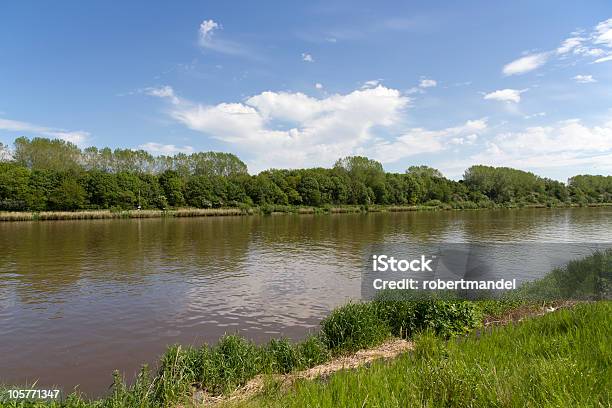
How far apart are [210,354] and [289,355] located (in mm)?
2145

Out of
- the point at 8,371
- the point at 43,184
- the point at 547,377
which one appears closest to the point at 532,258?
the point at 547,377

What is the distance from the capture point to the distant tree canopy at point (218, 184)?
9306 cm

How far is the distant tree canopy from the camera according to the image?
93062mm

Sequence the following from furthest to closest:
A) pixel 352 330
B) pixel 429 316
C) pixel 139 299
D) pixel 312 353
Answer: pixel 139 299
pixel 429 316
pixel 352 330
pixel 312 353

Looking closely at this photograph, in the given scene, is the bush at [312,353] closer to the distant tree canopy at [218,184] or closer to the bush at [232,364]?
the bush at [232,364]

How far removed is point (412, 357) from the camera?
29.0 feet

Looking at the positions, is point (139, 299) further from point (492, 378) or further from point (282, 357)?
point (492, 378)

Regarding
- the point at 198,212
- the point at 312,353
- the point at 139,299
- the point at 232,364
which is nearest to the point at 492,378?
the point at 312,353

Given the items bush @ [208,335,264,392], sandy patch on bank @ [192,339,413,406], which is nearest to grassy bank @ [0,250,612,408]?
bush @ [208,335,264,392]

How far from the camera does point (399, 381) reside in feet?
22.0

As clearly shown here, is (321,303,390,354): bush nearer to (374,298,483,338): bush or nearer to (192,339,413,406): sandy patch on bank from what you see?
(192,339,413,406): sandy patch on bank

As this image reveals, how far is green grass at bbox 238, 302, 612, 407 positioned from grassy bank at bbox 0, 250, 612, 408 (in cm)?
2

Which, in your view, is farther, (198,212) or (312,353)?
(198,212)

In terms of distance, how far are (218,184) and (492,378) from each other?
378ft
